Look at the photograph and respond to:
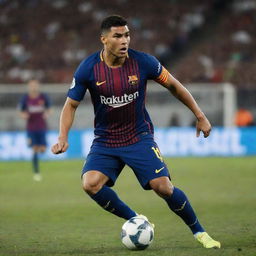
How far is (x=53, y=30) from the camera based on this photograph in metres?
28.9

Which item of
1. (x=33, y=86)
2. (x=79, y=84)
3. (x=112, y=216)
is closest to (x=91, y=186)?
(x=79, y=84)

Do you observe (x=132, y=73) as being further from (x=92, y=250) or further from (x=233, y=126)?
(x=233, y=126)

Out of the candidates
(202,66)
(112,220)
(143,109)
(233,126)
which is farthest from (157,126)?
(143,109)

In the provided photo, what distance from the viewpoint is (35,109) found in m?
18.2

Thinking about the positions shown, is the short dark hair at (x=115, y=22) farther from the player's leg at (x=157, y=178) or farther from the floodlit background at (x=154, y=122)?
the floodlit background at (x=154, y=122)

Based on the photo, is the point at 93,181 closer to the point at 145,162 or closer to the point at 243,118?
the point at 145,162

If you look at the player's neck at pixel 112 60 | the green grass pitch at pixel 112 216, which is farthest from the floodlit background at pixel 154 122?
the player's neck at pixel 112 60

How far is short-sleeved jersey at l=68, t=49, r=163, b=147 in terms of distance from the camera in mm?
7191

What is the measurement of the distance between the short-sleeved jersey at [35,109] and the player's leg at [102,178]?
10.7 metres

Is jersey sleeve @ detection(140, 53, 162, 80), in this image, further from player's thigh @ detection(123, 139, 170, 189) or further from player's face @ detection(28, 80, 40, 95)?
player's face @ detection(28, 80, 40, 95)

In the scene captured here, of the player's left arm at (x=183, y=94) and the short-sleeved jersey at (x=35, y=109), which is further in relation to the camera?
the short-sleeved jersey at (x=35, y=109)

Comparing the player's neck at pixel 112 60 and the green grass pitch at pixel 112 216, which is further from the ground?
the player's neck at pixel 112 60

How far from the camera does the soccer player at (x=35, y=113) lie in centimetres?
1778

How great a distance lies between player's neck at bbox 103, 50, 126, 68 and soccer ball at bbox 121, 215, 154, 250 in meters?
1.53
